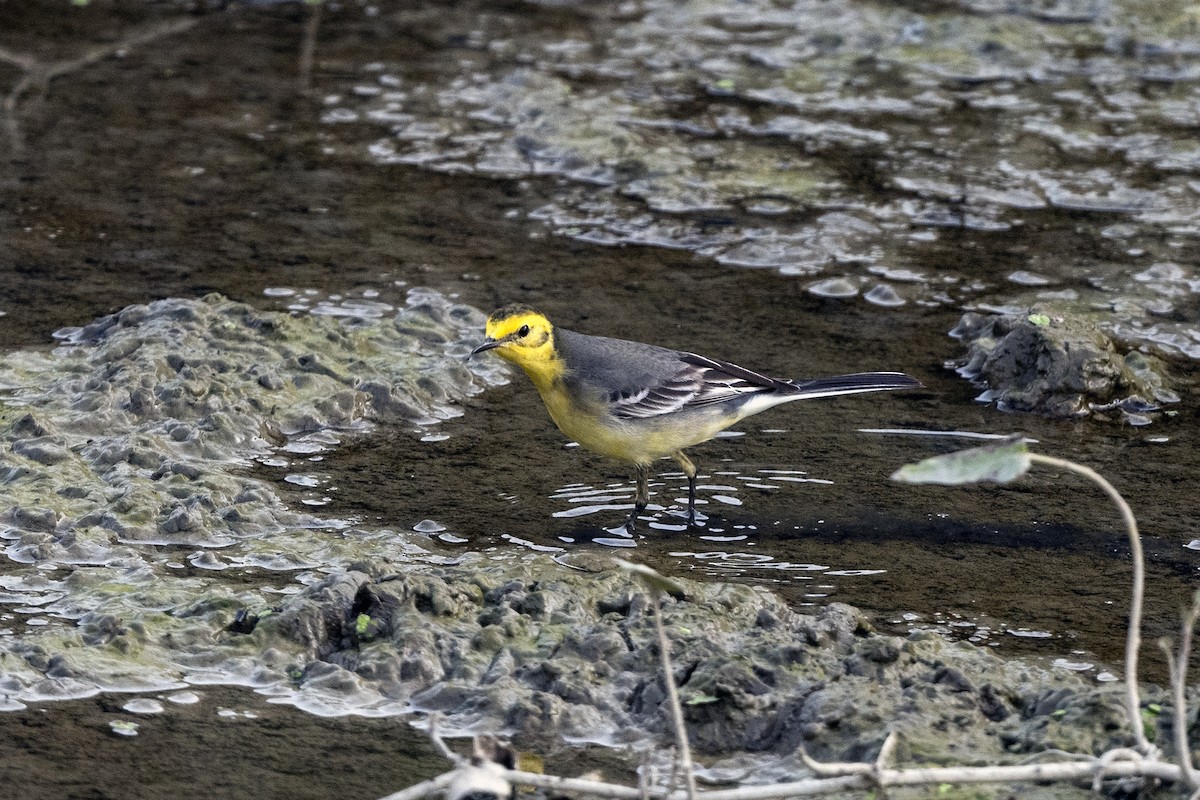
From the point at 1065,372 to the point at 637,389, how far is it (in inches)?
88.5

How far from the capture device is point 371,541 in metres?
6.22

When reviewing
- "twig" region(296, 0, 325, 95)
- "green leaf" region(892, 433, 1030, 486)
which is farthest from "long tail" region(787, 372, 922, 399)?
"twig" region(296, 0, 325, 95)

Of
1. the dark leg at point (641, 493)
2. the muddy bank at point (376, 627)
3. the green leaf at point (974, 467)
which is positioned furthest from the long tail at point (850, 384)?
the green leaf at point (974, 467)

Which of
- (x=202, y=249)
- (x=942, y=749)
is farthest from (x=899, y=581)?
(x=202, y=249)

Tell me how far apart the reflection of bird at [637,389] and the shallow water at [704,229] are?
0.27 m

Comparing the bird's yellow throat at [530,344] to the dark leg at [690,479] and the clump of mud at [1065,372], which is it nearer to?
the dark leg at [690,479]

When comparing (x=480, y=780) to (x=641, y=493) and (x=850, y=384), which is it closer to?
(x=641, y=493)

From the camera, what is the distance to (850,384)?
691 centimetres

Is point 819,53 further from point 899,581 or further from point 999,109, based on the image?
point 899,581

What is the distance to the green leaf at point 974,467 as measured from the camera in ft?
13.0

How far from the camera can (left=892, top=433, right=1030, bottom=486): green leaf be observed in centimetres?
397

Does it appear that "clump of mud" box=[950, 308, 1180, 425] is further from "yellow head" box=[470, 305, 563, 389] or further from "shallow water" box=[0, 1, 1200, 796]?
"yellow head" box=[470, 305, 563, 389]

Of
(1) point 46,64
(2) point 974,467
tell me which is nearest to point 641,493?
(2) point 974,467

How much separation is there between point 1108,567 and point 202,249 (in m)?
5.43
